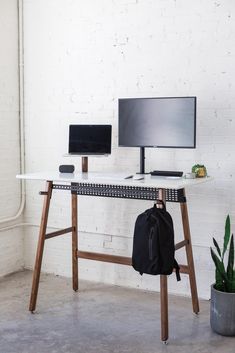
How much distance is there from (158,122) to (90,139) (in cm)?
61

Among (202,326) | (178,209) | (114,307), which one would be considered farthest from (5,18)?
(202,326)

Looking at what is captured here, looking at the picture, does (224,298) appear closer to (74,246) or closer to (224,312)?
(224,312)

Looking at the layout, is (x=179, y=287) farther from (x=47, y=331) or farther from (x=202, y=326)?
(x=47, y=331)

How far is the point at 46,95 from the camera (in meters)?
4.45

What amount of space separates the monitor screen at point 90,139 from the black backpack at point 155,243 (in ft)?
3.17

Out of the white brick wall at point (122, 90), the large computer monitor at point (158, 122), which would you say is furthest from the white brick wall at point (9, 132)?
the large computer monitor at point (158, 122)

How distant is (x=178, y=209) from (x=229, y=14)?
157 cm

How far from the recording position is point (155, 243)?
2.98 metres

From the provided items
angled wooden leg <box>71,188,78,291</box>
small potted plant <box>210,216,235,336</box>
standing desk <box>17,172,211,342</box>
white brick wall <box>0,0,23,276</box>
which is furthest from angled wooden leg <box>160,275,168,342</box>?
white brick wall <box>0,0,23,276</box>

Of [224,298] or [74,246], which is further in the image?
[74,246]

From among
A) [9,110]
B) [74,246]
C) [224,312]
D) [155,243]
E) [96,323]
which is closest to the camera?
[155,243]

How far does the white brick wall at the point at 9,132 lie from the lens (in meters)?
4.38

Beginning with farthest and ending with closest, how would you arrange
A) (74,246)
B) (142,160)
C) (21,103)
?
(21,103)
(74,246)
(142,160)

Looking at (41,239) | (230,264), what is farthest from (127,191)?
(230,264)
